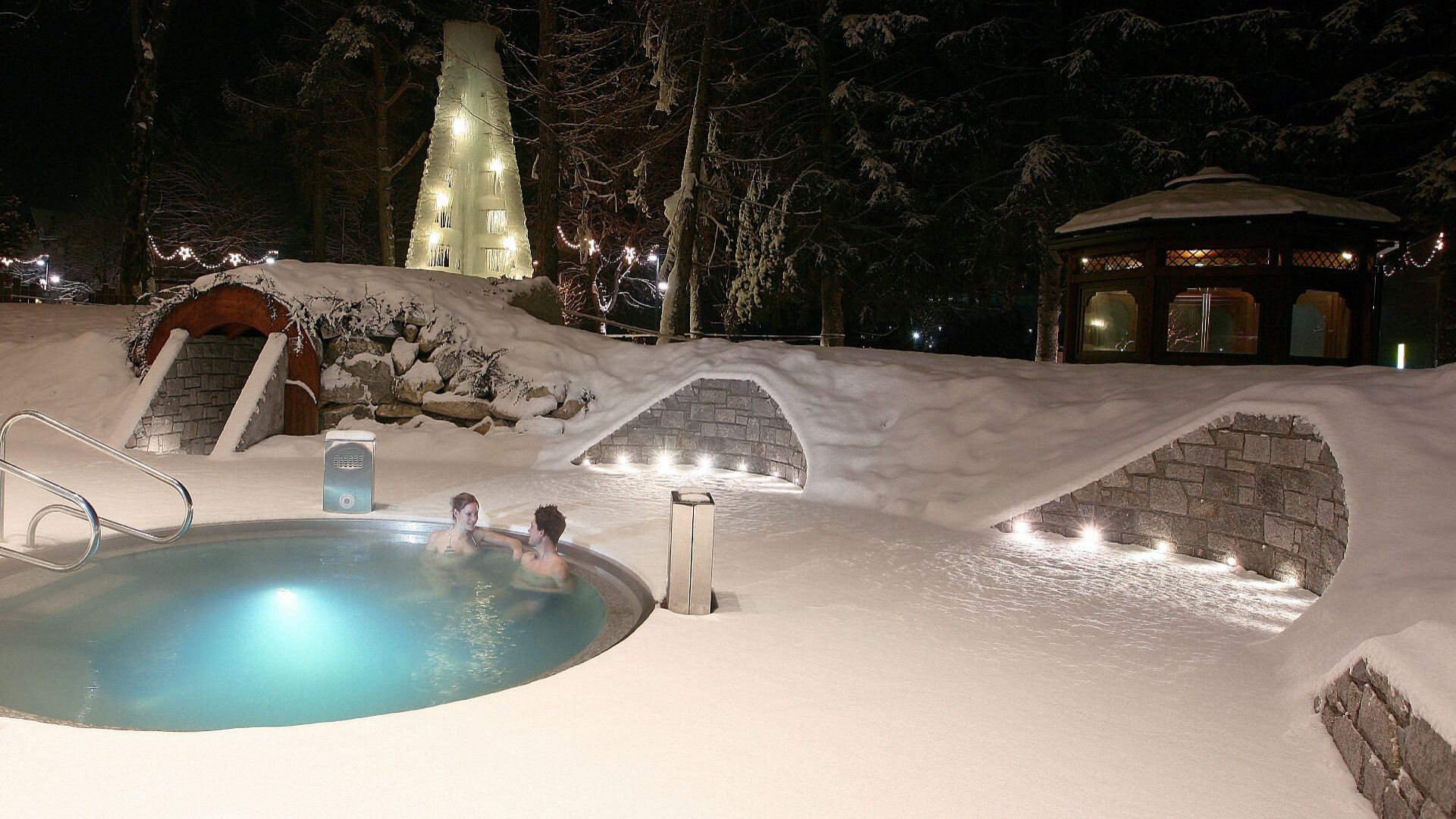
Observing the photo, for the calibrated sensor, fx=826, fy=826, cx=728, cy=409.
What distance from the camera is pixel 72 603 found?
5.20 m

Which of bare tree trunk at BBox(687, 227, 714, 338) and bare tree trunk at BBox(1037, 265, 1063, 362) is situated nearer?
bare tree trunk at BBox(1037, 265, 1063, 362)

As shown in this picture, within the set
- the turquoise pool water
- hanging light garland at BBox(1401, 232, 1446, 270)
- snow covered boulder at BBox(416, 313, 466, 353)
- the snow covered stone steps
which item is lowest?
the turquoise pool water

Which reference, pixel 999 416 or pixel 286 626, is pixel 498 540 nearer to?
pixel 286 626

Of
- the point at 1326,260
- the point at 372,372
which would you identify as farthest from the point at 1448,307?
the point at 372,372

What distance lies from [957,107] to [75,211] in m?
40.8

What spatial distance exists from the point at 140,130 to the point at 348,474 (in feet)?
44.8

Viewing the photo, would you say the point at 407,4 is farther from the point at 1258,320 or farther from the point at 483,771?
the point at 483,771

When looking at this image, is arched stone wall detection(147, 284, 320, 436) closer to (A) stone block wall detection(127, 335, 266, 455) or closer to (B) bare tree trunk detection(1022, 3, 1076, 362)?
(A) stone block wall detection(127, 335, 266, 455)

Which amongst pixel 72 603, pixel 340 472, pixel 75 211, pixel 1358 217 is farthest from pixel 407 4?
pixel 75 211

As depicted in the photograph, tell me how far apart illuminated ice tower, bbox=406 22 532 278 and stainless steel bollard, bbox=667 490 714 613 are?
11983mm

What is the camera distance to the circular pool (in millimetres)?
3996

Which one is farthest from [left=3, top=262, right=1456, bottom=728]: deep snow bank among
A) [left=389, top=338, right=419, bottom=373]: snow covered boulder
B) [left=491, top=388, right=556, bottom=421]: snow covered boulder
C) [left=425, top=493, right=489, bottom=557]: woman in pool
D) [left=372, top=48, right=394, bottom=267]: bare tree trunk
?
[left=372, top=48, right=394, bottom=267]: bare tree trunk

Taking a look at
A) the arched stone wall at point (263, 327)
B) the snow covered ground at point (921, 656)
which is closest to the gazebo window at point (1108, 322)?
the snow covered ground at point (921, 656)

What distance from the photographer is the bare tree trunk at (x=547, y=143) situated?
15.4 metres
